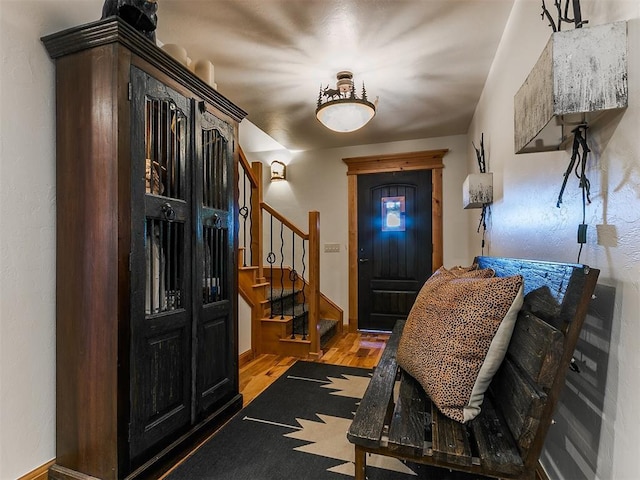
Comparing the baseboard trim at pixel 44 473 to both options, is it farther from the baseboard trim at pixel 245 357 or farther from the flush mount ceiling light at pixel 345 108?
the flush mount ceiling light at pixel 345 108

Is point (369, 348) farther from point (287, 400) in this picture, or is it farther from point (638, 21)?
point (638, 21)

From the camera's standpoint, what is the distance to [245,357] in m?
3.11

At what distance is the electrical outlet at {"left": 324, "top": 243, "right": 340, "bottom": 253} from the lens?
15.0ft

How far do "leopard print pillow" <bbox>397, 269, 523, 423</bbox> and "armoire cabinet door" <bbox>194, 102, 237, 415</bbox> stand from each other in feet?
3.82

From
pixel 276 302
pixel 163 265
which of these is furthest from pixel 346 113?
pixel 276 302

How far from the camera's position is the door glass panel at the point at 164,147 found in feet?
5.10

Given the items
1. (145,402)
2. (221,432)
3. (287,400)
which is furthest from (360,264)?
(145,402)

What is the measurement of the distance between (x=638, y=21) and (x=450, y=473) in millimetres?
1765

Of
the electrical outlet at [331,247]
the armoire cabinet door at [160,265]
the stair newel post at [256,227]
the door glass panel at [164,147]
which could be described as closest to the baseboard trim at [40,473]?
the armoire cabinet door at [160,265]

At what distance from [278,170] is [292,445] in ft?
11.8

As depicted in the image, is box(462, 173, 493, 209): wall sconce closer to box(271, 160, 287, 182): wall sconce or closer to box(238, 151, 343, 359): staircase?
box(238, 151, 343, 359): staircase

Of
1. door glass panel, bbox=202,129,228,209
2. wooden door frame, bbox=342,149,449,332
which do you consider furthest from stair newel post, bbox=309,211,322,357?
wooden door frame, bbox=342,149,449,332

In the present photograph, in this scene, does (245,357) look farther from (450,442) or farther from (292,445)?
(450,442)

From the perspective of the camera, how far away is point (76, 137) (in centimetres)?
145
